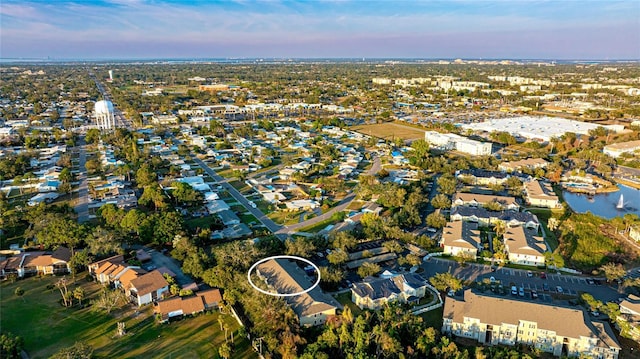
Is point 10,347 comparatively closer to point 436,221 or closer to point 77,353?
point 77,353

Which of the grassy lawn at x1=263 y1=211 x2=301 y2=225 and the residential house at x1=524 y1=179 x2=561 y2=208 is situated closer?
the grassy lawn at x1=263 y1=211 x2=301 y2=225

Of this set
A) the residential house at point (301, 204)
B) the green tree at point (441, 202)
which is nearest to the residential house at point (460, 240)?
the green tree at point (441, 202)

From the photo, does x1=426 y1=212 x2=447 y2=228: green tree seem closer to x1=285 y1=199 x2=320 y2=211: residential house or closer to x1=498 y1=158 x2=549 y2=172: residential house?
A: x1=285 y1=199 x2=320 y2=211: residential house

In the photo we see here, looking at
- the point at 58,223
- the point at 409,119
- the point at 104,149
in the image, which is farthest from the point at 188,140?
the point at 409,119

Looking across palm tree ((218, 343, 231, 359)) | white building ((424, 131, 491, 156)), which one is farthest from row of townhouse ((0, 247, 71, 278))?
white building ((424, 131, 491, 156))

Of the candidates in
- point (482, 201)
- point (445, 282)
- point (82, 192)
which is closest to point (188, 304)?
point (445, 282)

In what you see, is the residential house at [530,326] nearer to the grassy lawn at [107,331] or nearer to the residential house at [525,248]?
the residential house at [525,248]

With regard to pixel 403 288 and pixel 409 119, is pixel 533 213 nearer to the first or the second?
pixel 403 288
